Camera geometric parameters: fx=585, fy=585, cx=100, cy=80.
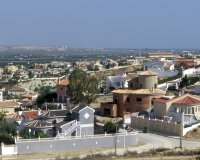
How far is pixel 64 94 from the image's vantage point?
67.9 m

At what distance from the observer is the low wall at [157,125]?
48.6 meters

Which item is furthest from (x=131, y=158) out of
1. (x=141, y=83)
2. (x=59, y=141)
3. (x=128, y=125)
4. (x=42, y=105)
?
(x=42, y=105)

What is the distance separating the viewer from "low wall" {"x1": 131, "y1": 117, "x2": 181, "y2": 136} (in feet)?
159

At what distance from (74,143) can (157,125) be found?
9.41 m

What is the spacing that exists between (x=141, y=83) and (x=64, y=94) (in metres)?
11.2

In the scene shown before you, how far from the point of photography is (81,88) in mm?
60406

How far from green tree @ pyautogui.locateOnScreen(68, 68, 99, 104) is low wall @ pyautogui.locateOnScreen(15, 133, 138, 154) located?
15314 millimetres

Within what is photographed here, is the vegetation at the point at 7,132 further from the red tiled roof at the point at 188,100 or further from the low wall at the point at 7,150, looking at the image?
the red tiled roof at the point at 188,100

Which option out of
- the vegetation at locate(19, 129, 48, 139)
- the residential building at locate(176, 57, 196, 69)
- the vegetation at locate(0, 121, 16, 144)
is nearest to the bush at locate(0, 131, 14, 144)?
the vegetation at locate(0, 121, 16, 144)

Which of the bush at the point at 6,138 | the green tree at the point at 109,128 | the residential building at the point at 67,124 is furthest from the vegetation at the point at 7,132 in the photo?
the green tree at the point at 109,128

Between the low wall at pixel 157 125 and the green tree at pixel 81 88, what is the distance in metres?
8.51

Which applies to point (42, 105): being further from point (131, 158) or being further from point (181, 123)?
point (131, 158)

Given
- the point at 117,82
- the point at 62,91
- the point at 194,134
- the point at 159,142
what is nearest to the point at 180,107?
the point at 194,134

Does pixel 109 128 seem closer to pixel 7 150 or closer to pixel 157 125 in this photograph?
pixel 157 125
